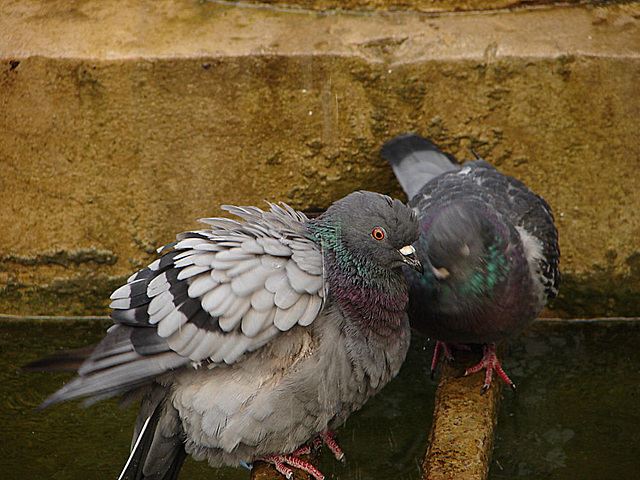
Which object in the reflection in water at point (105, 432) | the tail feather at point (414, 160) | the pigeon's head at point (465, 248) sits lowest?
the reflection in water at point (105, 432)

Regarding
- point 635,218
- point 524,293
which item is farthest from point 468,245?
point 635,218

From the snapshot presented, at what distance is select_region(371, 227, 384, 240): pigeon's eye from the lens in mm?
3031

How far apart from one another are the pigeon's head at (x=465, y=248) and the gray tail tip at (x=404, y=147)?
989 mm

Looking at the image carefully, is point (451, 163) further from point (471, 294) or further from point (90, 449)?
point (90, 449)

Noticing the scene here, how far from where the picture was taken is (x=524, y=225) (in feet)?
12.2

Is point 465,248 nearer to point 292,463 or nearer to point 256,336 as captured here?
point 256,336

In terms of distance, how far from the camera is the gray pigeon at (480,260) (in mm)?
3250

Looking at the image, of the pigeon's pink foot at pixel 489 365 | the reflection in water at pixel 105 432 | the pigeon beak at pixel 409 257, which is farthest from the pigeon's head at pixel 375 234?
the reflection in water at pixel 105 432

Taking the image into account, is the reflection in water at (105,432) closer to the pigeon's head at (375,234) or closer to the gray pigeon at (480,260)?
the gray pigeon at (480,260)

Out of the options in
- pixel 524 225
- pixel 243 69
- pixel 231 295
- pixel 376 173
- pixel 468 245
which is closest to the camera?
pixel 231 295

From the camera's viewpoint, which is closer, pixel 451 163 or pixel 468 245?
pixel 468 245

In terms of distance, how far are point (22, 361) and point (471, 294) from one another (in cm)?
278

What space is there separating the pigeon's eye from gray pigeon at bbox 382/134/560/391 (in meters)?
0.31

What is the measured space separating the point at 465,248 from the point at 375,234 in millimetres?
458
